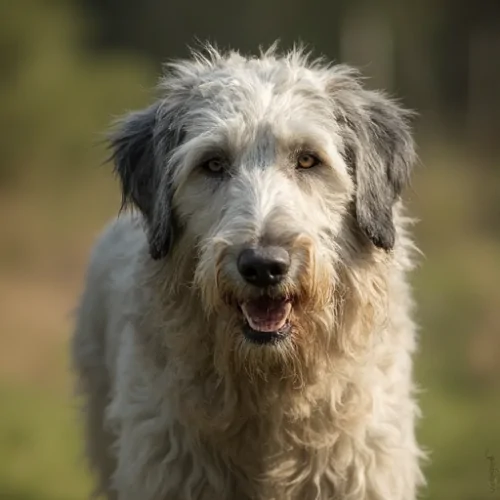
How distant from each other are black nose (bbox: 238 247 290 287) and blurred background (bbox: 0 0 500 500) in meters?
1.33

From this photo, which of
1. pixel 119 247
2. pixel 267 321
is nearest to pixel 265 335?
pixel 267 321

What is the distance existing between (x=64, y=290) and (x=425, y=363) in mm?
6042

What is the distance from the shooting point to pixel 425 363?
10.7m

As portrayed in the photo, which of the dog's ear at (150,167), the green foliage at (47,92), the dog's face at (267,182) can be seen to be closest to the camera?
the dog's face at (267,182)

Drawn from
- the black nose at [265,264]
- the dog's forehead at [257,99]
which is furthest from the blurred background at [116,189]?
the dog's forehead at [257,99]

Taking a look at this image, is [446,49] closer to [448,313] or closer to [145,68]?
[145,68]

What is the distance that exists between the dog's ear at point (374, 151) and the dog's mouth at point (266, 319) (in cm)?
51

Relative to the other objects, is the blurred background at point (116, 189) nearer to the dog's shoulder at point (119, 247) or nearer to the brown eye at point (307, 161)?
the brown eye at point (307, 161)

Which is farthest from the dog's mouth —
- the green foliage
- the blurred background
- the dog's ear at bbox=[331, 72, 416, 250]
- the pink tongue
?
the green foliage

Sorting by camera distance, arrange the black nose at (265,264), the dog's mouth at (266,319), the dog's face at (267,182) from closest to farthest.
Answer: the black nose at (265,264) → the dog's face at (267,182) → the dog's mouth at (266,319)

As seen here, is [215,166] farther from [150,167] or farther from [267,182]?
[150,167]

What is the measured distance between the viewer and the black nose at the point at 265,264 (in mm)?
4688

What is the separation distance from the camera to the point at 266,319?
16.2 ft

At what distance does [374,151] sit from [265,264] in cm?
92
